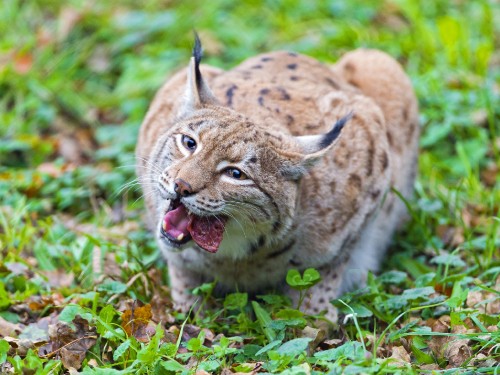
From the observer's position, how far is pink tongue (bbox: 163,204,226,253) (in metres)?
4.89

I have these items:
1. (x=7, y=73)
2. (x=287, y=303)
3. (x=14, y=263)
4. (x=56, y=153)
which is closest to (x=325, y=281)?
(x=287, y=303)

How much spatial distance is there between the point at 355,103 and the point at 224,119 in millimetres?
1582

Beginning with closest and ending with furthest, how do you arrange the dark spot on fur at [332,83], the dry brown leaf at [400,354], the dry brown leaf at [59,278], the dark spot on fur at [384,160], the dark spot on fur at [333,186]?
the dry brown leaf at [400,354], the dark spot on fur at [333,186], the dry brown leaf at [59,278], the dark spot on fur at [384,160], the dark spot on fur at [332,83]

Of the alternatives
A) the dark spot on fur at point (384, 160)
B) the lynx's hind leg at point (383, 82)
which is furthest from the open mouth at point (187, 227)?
the lynx's hind leg at point (383, 82)

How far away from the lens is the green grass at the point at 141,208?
15.6 ft

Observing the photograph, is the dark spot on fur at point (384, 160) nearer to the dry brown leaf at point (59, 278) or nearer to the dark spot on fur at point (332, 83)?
the dark spot on fur at point (332, 83)

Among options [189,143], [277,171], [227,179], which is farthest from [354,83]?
[227,179]

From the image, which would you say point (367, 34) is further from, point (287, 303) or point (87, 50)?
point (287, 303)

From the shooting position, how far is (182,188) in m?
4.62

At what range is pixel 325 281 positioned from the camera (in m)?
5.80

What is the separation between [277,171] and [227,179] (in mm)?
362

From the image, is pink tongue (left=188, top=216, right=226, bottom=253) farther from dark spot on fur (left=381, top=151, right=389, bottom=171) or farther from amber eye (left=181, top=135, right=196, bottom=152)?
dark spot on fur (left=381, top=151, right=389, bottom=171)

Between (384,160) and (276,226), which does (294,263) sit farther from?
(384,160)

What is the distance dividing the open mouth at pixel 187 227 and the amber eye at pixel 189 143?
0.36 meters
